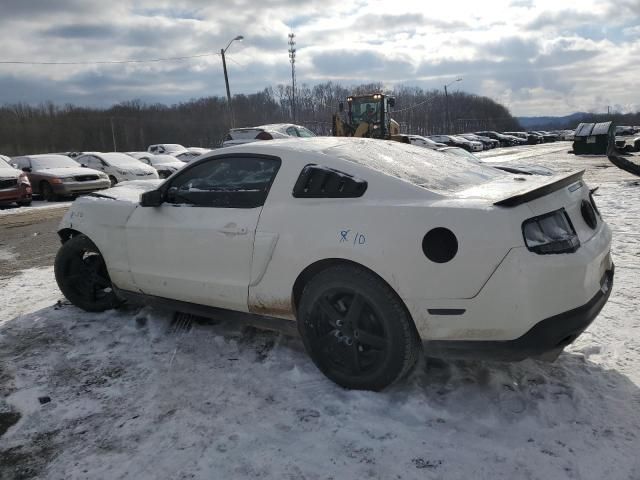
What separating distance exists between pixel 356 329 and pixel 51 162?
53.0ft

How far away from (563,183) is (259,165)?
1.95m

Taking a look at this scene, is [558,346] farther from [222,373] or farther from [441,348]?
[222,373]

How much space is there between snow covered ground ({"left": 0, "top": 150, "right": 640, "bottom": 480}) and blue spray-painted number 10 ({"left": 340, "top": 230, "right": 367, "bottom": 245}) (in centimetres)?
92

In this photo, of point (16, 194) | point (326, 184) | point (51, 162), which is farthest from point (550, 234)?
point (51, 162)

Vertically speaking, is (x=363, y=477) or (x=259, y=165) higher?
(x=259, y=165)

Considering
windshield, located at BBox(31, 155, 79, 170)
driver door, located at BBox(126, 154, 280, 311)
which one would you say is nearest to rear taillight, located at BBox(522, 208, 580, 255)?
driver door, located at BBox(126, 154, 280, 311)

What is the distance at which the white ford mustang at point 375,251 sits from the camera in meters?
2.53

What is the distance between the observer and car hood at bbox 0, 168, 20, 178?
1323 centimetres

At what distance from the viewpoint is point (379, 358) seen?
2865 mm

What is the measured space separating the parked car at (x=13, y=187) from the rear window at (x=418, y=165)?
12714mm

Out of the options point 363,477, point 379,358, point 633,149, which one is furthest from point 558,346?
point 633,149

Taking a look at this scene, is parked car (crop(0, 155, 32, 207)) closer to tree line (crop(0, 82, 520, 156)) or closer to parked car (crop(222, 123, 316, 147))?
parked car (crop(222, 123, 316, 147))

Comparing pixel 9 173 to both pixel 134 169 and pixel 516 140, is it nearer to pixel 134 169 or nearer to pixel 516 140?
pixel 134 169

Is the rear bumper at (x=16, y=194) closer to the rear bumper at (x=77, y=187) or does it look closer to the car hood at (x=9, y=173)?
the car hood at (x=9, y=173)
